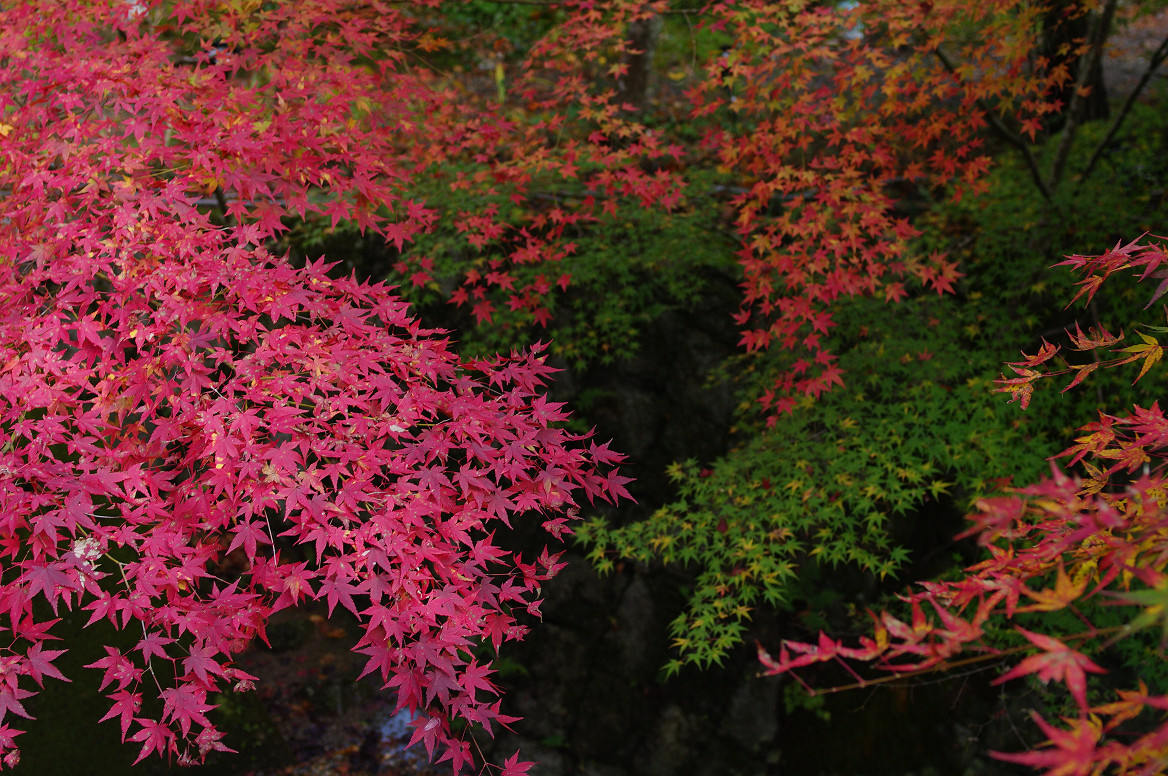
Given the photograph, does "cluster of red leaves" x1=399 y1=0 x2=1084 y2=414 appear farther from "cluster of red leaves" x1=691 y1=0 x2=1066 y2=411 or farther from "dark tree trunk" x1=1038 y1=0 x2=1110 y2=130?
"dark tree trunk" x1=1038 y1=0 x2=1110 y2=130

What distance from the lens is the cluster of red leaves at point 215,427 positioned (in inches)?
101

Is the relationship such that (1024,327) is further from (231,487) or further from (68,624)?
(68,624)

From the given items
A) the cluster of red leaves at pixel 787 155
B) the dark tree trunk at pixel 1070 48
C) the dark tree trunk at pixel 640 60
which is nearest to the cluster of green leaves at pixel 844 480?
the cluster of red leaves at pixel 787 155

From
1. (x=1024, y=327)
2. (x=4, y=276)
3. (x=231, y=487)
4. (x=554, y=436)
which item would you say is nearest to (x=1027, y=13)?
(x=1024, y=327)

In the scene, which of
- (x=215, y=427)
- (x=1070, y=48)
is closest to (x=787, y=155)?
(x=1070, y=48)

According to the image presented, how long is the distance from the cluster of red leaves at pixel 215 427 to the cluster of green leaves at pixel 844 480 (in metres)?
2.11

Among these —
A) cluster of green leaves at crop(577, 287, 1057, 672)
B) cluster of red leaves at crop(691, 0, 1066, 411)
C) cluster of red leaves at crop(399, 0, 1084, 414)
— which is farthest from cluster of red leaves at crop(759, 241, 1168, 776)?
cluster of red leaves at crop(399, 0, 1084, 414)

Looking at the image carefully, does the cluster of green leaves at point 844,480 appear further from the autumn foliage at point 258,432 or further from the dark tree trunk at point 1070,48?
the dark tree trunk at point 1070,48

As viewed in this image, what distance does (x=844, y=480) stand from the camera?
16.4 feet

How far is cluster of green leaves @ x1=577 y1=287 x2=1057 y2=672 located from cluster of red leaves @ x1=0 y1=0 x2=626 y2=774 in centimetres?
211

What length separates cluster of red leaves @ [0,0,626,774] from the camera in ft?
8.39

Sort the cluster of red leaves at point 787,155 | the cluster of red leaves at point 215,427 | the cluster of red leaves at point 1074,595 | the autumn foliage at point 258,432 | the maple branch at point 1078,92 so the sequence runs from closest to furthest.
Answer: the cluster of red leaves at point 1074,595 → the autumn foliage at point 258,432 → the cluster of red leaves at point 215,427 → the cluster of red leaves at point 787,155 → the maple branch at point 1078,92

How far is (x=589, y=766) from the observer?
6004 millimetres

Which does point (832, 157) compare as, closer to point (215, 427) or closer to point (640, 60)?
point (640, 60)
